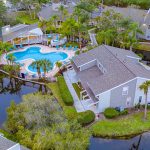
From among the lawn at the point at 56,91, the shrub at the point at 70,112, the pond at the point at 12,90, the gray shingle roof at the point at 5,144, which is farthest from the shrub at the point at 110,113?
the gray shingle roof at the point at 5,144

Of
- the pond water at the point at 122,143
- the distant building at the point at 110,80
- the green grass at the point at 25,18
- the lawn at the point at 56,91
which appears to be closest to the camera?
the pond water at the point at 122,143

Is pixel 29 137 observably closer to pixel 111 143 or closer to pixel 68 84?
pixel 111 143

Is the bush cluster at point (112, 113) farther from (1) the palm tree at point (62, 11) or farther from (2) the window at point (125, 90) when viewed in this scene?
(1) the palm tree at point (62, 11)

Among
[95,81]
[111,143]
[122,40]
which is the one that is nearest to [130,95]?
[95,81]

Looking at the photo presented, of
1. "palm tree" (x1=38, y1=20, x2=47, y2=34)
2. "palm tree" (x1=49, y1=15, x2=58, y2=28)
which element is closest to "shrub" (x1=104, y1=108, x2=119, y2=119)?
"palm tree" (x1=38, y1=20, x2=47, y2=34)

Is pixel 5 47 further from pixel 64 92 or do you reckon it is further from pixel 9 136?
pixel 9 136

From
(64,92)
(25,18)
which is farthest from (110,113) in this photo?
(25,18)
